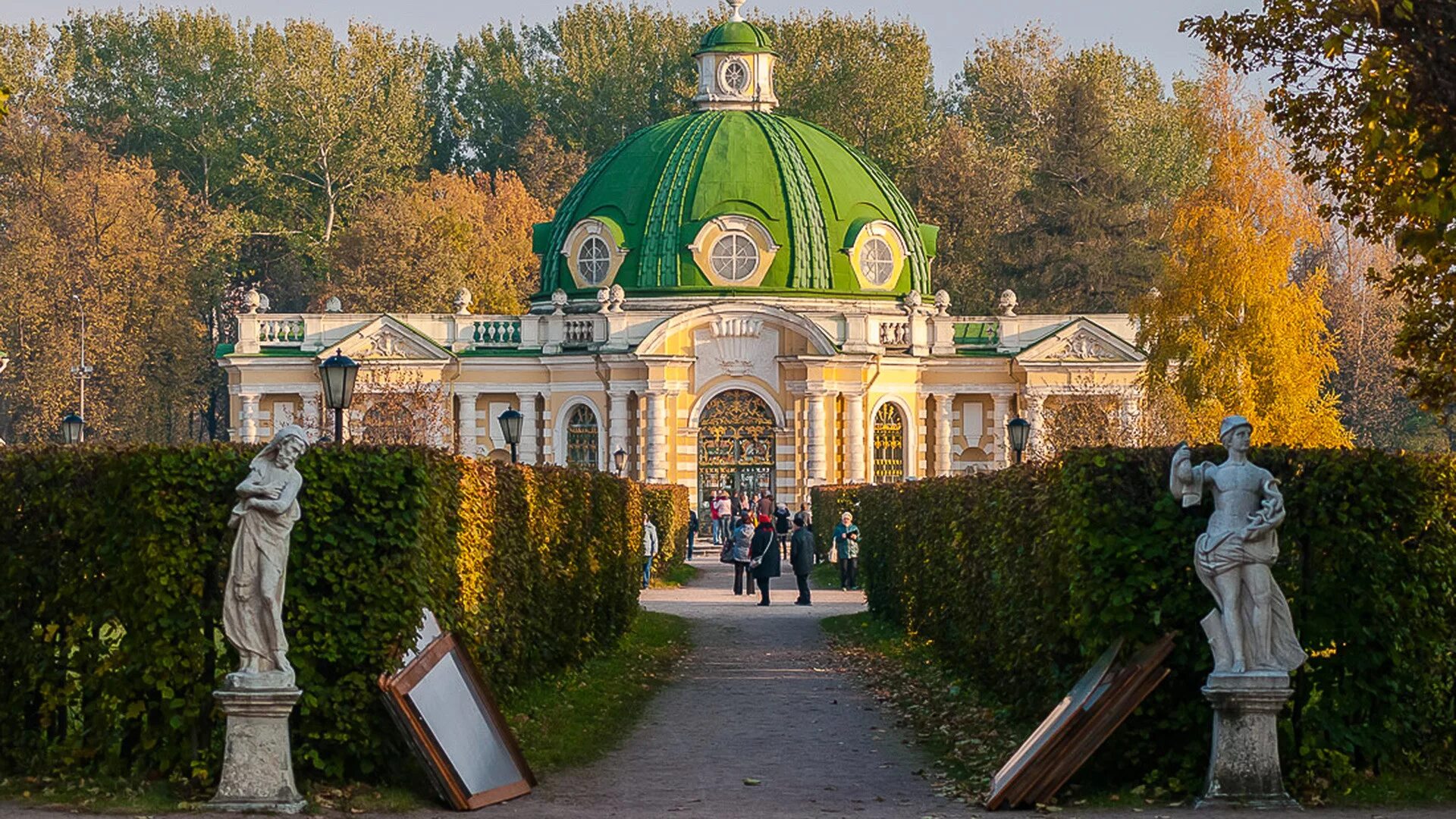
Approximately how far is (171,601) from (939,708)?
795cm

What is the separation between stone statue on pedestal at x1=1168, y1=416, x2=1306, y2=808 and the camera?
13781 millimetres

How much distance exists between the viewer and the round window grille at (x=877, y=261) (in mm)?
65188

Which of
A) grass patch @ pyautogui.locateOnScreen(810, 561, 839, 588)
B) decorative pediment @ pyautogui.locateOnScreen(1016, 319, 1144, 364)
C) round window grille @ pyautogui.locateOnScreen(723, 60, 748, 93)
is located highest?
round window grille @ pyautogui.locateOnScreen(723, 60, 748, 93)

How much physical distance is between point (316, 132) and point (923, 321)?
29813 mm

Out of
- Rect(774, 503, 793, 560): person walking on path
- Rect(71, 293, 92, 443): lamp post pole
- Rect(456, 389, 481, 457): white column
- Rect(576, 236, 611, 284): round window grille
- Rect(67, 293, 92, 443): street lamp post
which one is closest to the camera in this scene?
Rect(774, 503, 793, 560): person walking on path

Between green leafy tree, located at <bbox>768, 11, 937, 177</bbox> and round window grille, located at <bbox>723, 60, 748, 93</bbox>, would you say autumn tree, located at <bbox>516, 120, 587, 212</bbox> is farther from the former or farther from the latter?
round window grille, located at <bbox>723, 60, 748, 93</bbox>

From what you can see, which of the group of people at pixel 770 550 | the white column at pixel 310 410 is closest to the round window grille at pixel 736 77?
the white column at pixel 310 410

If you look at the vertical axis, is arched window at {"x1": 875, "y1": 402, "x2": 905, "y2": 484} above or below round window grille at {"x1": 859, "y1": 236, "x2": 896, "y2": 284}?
below

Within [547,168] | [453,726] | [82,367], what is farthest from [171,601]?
[547,168]

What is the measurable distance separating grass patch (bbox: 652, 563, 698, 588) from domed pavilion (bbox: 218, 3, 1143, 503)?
12801 millimetres

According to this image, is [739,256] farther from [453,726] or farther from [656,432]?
[453,726]

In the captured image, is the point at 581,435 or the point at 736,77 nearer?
the point at 581,435

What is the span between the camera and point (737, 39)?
70312 millimetres

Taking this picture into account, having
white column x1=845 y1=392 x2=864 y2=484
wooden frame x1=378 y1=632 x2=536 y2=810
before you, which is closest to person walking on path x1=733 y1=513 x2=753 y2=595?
white column x1=845 y1=392 x2=864 y2=484
